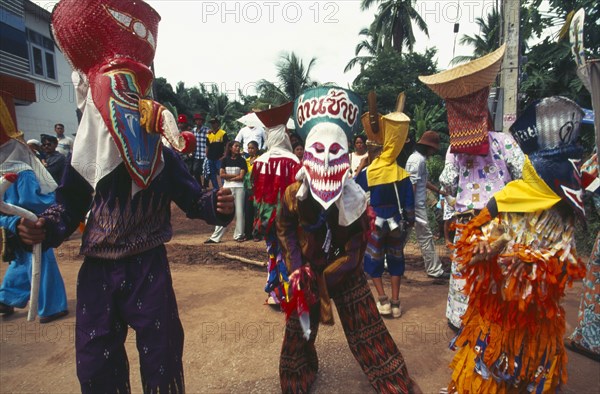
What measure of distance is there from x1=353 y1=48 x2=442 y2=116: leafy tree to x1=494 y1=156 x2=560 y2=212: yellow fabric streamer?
1484 centimetres

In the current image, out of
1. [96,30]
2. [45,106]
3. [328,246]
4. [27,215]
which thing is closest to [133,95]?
[96,30]

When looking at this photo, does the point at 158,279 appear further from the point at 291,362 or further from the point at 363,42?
the point at 363,42

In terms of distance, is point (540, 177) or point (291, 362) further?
point (291, 362)

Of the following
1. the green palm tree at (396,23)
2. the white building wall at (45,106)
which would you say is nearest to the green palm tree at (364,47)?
the green palm tree at (396,23)

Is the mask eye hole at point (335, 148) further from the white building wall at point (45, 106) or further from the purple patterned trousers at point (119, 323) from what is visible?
the white building wall at point (45, 106)

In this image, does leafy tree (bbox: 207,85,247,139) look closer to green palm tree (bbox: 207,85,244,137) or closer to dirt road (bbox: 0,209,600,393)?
green palm tree (bbox: 207,85,244,137)

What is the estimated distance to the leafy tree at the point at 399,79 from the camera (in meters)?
16.7

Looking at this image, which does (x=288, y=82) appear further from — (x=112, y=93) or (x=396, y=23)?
(x=112, y=93)

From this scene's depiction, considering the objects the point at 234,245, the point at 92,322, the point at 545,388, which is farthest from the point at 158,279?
the point at 234,245

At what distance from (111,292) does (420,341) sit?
9.24 ft

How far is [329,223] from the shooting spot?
233 cm

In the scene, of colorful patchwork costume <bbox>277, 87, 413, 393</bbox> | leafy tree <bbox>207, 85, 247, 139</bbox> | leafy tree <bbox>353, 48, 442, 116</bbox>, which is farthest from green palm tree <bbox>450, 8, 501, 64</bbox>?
colorful patchwork costume <bbox>277, 87, 413, 393</bbox>

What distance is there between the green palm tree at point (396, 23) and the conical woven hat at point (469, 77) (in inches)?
A: 824

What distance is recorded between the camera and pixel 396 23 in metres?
22.3
